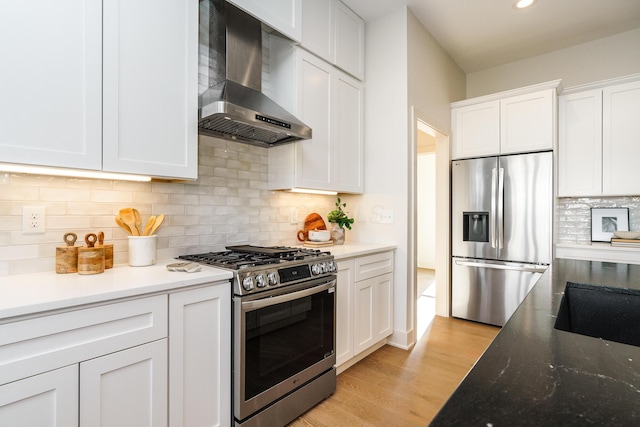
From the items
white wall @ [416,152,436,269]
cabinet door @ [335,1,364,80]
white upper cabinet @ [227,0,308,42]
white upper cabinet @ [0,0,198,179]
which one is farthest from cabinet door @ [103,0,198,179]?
white wall @ [416,152,436,269]

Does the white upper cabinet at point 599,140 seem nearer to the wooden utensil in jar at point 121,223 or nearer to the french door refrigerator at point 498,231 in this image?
the french door refrigerator at point 498,231

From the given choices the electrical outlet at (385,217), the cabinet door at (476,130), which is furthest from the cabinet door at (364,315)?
the cabinet door at (476,130)

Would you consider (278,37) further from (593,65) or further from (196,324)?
(593,65)

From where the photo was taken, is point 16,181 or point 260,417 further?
point 260,417

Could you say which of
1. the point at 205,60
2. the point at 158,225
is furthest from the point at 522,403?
the point at 205,60

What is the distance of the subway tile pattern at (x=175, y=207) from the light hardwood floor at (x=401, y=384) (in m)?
1.20

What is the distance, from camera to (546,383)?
550 mm

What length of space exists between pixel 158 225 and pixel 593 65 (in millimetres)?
4616

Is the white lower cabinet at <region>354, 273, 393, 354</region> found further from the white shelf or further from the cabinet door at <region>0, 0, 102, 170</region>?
the cabinet door at <region>0, 0, 102, 170</region>

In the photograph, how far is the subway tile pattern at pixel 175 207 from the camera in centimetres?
150

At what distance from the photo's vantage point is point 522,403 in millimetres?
489

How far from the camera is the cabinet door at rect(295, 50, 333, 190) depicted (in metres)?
2.47

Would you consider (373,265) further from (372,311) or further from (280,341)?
(280,341)

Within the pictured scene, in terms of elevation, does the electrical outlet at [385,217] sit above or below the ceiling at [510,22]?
below
